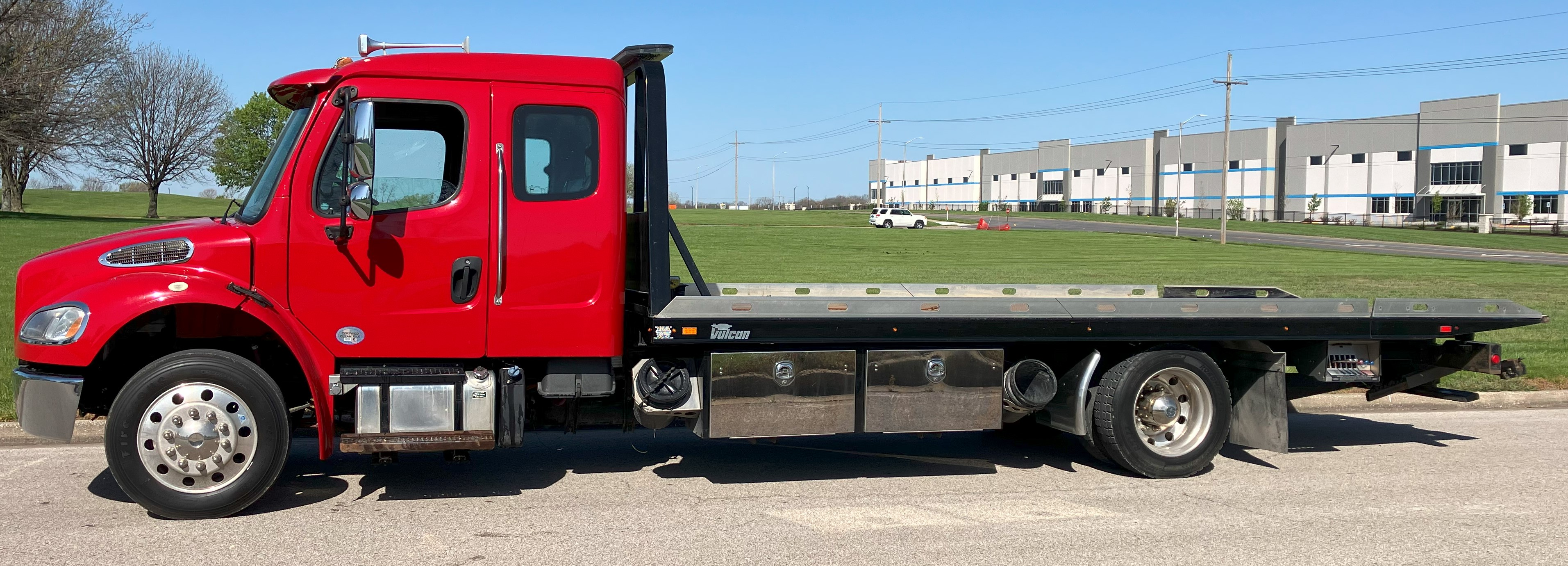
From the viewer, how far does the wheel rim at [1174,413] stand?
7188 millimetres

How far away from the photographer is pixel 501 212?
599cm

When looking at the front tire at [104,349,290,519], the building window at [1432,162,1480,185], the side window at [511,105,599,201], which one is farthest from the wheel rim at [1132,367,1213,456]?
the building window at [1432,162,1480,185]

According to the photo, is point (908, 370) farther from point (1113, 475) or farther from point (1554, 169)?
point (1554, 169)

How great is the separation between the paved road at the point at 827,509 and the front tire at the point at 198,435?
0.54ft

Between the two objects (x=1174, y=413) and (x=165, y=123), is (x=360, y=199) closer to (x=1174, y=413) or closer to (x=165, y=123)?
(x=1174, y=413)

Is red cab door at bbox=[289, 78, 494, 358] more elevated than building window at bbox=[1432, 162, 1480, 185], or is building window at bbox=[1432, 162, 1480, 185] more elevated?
building window at bbox=[1432, 162, 1480, 185]

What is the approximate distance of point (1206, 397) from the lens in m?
7.24

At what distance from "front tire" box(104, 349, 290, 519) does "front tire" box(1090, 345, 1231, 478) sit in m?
4.76

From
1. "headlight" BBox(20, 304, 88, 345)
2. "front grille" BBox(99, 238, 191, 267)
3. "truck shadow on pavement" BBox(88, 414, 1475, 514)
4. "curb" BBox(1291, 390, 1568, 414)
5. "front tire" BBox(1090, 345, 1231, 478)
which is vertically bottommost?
"truck shadow on pavement" BBox(88, 414, 1475, 514)

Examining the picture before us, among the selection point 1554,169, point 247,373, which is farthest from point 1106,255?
point 1554,169

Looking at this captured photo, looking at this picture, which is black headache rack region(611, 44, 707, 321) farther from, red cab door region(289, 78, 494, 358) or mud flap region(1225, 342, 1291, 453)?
mud flap region(1225, 342, 1291, 453)

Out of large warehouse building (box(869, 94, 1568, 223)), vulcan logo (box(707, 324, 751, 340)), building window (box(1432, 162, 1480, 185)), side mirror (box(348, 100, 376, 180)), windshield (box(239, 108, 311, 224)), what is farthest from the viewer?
building window (box(1432, 162, 1480, 185))

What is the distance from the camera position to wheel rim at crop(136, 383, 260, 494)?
5660 millimetres

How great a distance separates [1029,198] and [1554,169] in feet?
183
